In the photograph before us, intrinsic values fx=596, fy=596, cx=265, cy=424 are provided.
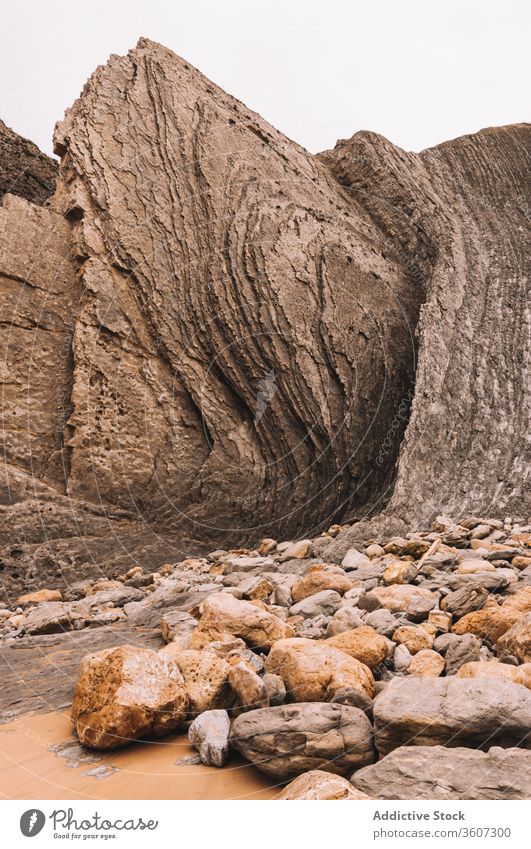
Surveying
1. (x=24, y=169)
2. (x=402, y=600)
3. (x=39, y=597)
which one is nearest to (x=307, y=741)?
(x=402, y=600)

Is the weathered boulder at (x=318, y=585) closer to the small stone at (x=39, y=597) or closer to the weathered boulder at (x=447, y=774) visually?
the weathered boulder at (x=447, y=774)

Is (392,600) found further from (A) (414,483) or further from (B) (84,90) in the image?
(B) (84,90)

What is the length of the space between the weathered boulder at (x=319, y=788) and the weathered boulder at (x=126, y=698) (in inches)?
27.6

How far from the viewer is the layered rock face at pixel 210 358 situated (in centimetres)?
738

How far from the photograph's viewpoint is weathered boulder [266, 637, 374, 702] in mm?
2697

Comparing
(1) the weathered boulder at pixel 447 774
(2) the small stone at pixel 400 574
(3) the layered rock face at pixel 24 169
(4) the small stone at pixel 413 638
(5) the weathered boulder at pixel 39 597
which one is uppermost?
(3) the layered rock face at pixel 24 169

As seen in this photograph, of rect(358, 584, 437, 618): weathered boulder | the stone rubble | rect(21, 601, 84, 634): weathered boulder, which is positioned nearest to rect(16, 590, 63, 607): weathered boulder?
rect(21, 601, 84, 634): weathered boulder

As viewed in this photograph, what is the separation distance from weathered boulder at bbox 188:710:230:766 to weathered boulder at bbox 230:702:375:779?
2.0 inches

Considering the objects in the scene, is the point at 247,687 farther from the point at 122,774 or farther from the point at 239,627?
the point at 239,627

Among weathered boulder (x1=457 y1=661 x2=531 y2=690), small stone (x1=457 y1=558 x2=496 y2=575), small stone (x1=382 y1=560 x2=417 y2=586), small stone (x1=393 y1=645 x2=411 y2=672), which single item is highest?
small stone (x1=457 y1=558 x2=496 y2=575)

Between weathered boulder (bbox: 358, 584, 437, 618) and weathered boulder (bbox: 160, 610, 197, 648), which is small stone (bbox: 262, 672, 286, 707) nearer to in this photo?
weathered boulder (bbox: 160, 610, 197, 648)

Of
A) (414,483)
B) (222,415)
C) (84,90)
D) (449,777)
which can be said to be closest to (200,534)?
(222,415)

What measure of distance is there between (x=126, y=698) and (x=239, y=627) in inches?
40.4

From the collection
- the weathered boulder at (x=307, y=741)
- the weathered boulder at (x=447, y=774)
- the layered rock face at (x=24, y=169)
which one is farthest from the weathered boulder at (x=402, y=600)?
the layered rock face at (x=24, y=169)
